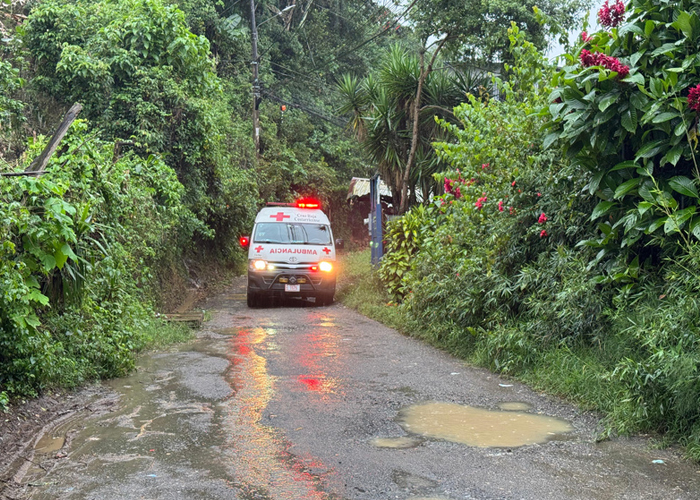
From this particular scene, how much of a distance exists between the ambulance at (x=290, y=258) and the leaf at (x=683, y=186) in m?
9.69

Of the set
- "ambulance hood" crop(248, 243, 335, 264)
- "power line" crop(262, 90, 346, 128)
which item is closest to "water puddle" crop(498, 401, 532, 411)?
"ambulance hood" crop(248, 243, 335, 264)

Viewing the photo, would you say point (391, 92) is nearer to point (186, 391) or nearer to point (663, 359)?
point (186, 391)

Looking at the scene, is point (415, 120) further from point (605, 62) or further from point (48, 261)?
point (48, 261)

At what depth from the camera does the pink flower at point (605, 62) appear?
19.0 ft

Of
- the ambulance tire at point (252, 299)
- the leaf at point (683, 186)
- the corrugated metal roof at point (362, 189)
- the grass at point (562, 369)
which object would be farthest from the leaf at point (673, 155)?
the corrugated metal roof at point (362, 189)

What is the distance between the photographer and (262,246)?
1468 centimetres

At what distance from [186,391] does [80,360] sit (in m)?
1.25

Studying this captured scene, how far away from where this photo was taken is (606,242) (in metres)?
6.42

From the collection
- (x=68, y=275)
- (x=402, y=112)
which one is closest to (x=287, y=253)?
(x=402, y=112)

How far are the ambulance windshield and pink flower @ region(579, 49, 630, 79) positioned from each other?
9.57 metres

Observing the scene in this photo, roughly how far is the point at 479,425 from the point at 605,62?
3.24m

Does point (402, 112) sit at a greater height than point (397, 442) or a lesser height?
greater

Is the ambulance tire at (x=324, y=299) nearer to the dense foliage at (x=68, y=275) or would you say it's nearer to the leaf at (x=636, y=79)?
the dense foliage at (x=68, y=275)

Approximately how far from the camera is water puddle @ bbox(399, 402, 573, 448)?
522 cm
